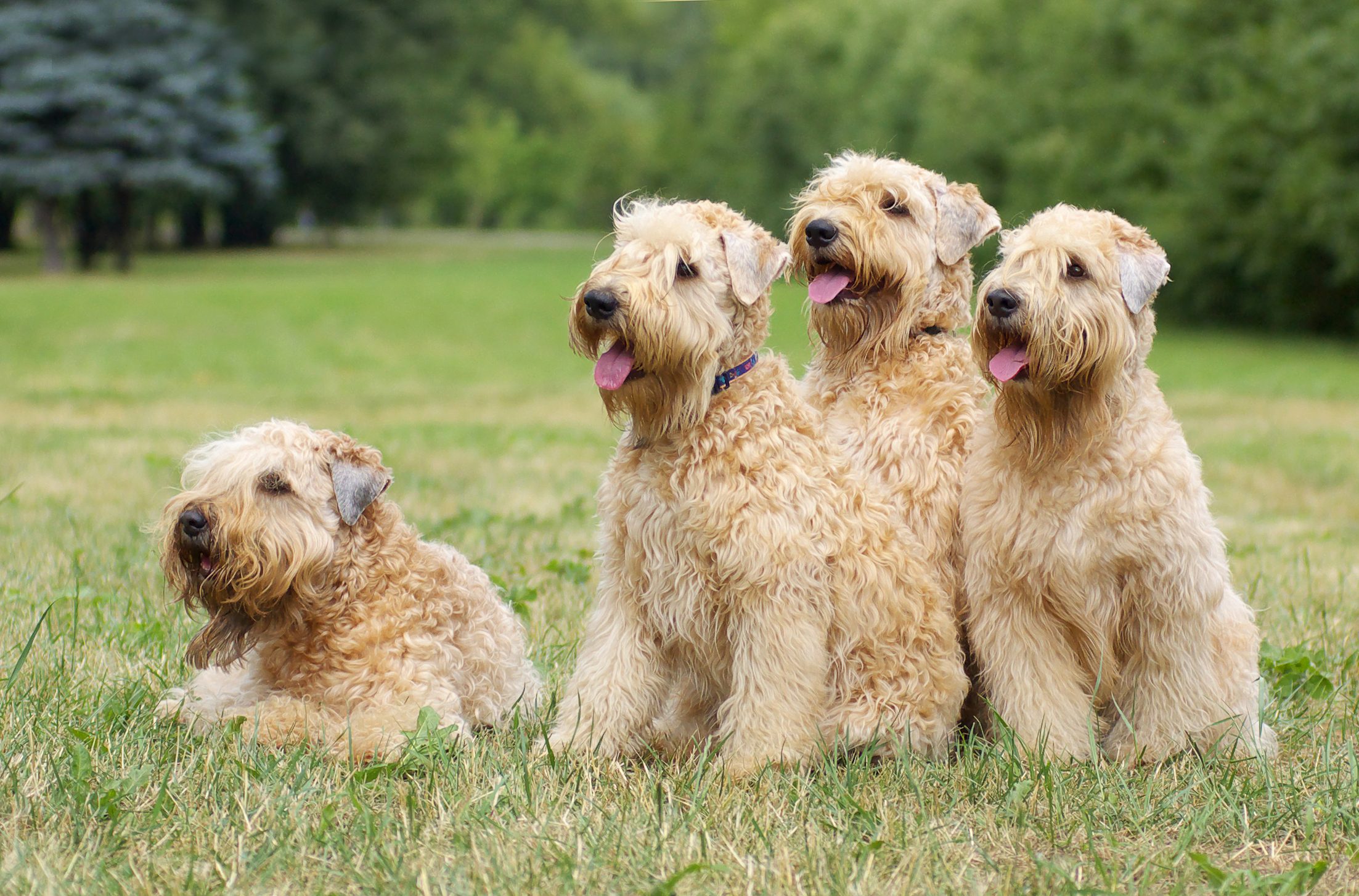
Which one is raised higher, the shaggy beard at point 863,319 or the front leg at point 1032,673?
the shaggy beard at point 863,319

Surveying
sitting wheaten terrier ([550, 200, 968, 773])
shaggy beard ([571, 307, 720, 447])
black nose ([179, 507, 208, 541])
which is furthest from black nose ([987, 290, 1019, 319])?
black nose ([179, 507, 208, 541])

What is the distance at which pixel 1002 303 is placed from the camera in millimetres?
3934

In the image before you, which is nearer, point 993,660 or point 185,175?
A: point 993,660

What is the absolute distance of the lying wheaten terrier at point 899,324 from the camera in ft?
14.4

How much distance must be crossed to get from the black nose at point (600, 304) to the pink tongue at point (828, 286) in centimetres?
91

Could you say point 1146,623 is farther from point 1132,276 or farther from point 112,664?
point 112,664

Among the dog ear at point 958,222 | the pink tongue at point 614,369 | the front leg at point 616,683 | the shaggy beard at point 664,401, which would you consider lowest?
the front leg at point 616,683

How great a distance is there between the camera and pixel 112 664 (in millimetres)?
4934

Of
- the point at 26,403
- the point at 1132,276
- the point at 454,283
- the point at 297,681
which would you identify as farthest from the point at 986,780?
the point at 454,283

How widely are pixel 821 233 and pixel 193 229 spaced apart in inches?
2068

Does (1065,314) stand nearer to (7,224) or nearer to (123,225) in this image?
(123,225)

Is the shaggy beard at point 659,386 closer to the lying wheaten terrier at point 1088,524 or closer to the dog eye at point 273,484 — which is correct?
the lying wheaten terrier at point 1088,524

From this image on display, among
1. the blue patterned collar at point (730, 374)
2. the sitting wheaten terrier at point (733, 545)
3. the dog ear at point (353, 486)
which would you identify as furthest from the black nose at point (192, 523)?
the blue patterned collar at point (730, 374)

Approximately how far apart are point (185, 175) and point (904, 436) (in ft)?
123
